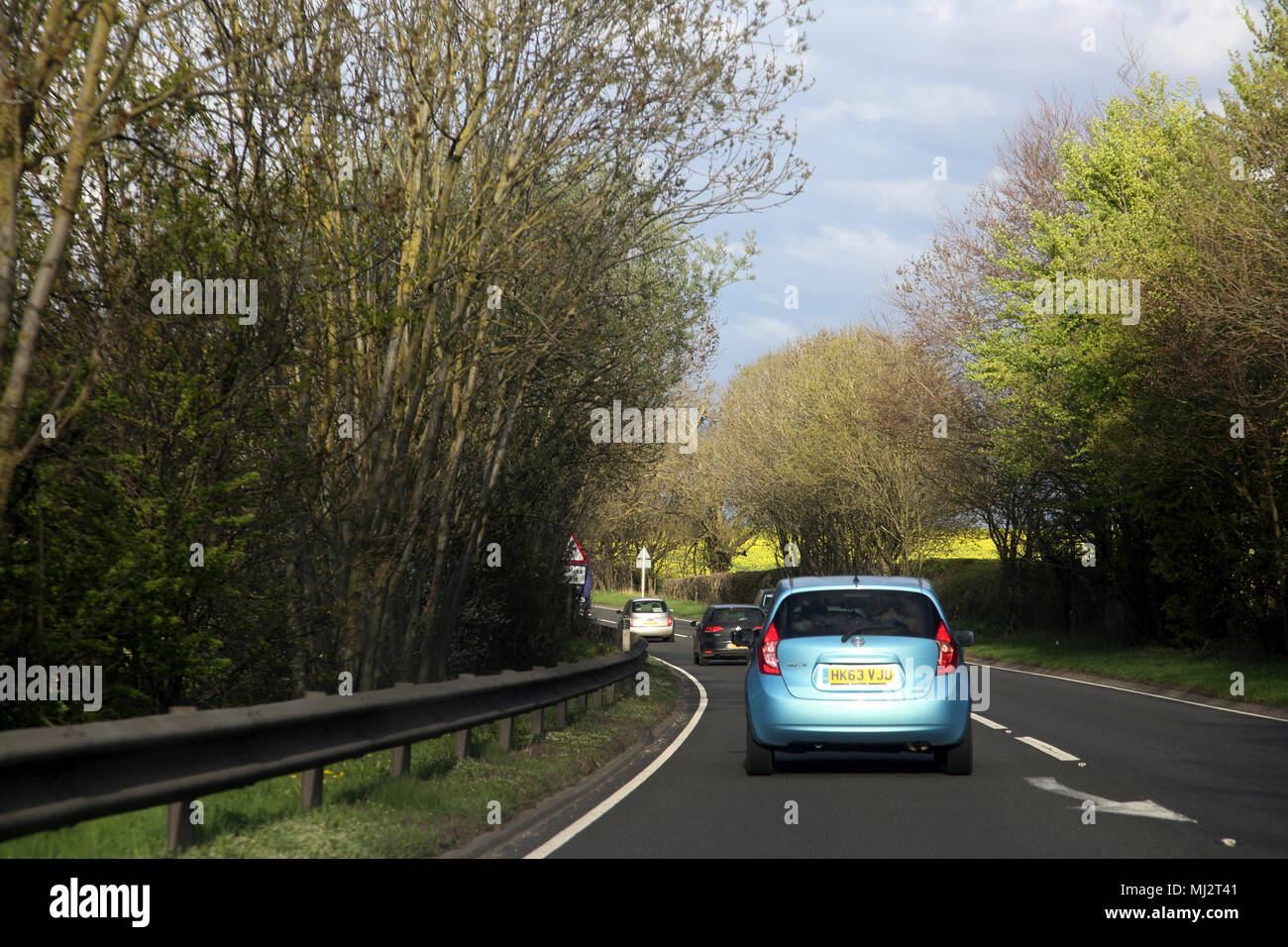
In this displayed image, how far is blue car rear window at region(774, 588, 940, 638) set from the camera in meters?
12.3

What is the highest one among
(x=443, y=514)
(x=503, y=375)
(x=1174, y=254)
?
(x=1174, y=254)

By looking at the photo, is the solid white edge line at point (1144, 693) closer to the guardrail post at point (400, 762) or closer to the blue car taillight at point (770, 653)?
the blue car taillight at point (770, 653)

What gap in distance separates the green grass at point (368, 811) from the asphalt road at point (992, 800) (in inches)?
29.7

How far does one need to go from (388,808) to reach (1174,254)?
2182cm

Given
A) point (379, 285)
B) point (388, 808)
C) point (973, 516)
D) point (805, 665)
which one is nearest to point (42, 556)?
point (388, 808)

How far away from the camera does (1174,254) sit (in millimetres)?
26750

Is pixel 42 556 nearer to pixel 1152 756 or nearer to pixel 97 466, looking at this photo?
pixel 97 466

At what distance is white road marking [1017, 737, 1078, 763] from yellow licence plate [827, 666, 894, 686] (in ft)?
8.68

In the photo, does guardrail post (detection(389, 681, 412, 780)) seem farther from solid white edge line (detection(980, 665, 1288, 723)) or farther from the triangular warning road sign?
the triangular warning road sign

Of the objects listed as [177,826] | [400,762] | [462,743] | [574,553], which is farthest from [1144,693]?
[177,826]

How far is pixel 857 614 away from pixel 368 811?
17.3 feet

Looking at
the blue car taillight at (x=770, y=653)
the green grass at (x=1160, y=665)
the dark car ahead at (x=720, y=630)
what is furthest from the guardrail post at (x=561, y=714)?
the dark car ahead at (x=720, y=630)

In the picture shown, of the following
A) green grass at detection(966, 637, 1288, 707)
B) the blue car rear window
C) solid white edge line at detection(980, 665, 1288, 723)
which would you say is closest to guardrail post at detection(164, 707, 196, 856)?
the blue car rear window
